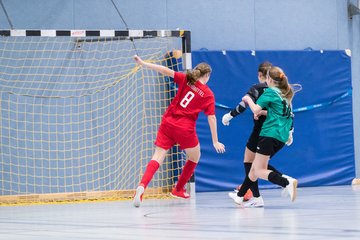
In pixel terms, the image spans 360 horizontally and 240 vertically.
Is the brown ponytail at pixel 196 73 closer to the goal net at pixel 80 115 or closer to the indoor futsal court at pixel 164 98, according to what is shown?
the indoor futsal court at pixel 164 98

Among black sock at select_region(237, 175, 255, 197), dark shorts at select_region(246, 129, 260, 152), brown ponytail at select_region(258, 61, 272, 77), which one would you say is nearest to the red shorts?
dark shorts at select_region(246, 129, 260, 152)

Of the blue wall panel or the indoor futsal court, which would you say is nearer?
the indoor futsal court

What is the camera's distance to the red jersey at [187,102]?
10.4 m

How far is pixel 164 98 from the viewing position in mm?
14656

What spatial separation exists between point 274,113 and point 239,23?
6880mm

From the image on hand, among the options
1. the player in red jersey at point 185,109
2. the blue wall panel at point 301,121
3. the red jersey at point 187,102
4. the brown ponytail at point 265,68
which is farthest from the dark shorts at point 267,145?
the blue wall panel at point 301,121

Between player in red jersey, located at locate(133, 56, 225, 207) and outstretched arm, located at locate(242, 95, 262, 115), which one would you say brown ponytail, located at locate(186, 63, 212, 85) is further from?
outstretched arm, located at locate(242, 95, 262, 115)

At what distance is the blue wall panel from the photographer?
14.9m

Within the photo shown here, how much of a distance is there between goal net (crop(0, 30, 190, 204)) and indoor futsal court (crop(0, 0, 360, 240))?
0.06ft

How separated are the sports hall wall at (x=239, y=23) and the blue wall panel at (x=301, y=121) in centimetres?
3

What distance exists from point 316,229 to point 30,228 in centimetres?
257

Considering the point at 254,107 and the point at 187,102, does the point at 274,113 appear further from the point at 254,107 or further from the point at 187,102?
the point at 187,102

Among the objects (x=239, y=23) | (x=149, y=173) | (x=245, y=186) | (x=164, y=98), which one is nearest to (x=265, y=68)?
(x=245, y=186)

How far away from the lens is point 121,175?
14172 millimetres
